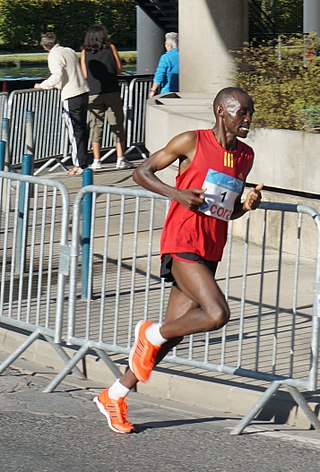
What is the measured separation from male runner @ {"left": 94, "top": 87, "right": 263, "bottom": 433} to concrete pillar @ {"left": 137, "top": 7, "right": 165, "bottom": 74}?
16.0m

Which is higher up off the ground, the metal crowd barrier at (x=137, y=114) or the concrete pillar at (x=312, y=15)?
the concrete pillar at (x=312, y=15)

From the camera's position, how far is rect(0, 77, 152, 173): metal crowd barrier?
15258mm

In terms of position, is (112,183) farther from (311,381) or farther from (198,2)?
(311,381)

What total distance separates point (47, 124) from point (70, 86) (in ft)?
3.46

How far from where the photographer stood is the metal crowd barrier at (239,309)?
6793mm

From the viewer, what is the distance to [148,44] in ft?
74.8

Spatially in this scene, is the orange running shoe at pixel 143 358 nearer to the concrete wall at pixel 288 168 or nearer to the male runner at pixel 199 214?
the male runner at pixel 199 214

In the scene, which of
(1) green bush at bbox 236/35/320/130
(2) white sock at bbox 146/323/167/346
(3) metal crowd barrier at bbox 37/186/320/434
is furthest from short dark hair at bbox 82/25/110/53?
(2) white sock at bbox 146/323/167/346

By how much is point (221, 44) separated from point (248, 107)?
10884 millimetres

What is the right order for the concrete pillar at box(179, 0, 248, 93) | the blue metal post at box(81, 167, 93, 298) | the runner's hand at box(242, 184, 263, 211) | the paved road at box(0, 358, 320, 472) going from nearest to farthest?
1. the paved road at box(0, 358, 320, 472)
2. the runner's hand at box(242, 184, 263, 211)
3. the blue metal post at box(81, 167, 93, 298)
4. the concrete pillar at box(179, 0, 248, 93)

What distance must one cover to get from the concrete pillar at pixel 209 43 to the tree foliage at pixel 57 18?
35.2m

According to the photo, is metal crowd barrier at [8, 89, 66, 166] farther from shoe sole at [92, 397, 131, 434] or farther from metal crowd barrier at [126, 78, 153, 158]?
shoe sole at [92, 397, 131, 434]

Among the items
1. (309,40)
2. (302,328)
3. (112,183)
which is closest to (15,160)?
(112,183)

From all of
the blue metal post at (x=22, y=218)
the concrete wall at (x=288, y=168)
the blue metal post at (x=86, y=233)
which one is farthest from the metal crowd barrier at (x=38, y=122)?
the blue metal post at (x=86, y=233)
